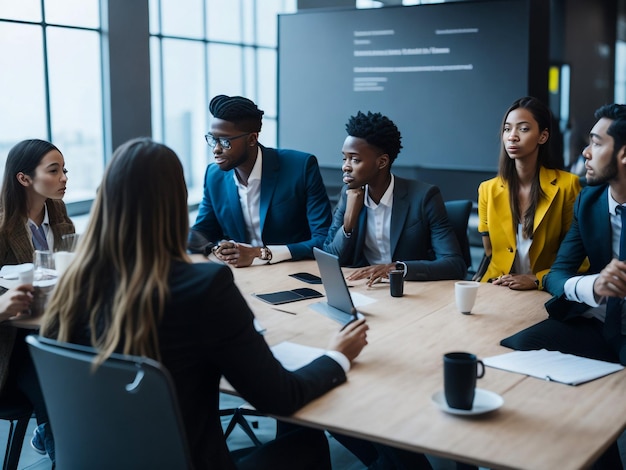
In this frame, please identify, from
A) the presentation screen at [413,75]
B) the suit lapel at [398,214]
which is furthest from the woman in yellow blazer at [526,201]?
the presentation screen at [413,75]

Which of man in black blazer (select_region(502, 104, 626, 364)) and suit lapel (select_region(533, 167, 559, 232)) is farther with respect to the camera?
suit lapel (select_region(533, 167, 559, 232))

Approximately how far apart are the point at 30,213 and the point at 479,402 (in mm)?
2063

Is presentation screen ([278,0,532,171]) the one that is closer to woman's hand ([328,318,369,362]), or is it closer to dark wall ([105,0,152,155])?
dark wall ([105,0,152,155])

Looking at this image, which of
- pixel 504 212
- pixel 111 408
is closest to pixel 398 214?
pixel 504 212

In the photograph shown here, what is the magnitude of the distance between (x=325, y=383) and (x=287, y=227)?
2.07 m

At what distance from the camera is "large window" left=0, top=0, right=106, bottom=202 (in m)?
5.52

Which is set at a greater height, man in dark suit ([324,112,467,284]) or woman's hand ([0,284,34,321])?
A: man in dark suit ([324,112,467,284])

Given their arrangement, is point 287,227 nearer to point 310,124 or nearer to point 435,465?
point 435,465

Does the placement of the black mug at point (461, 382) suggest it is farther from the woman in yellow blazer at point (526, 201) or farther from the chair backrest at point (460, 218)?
the chair backrest at point (460, 218)

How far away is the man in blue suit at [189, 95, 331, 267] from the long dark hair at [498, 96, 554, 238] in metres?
0.90

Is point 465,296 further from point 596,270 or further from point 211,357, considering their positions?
point 211,357

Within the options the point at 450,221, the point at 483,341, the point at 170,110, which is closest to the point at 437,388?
the point at 483,341

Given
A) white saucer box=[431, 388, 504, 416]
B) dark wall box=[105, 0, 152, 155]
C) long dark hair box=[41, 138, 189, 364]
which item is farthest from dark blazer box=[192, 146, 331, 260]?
dark wall box=[105, 0, 152, 155]

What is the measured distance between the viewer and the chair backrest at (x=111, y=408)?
1522 mm
